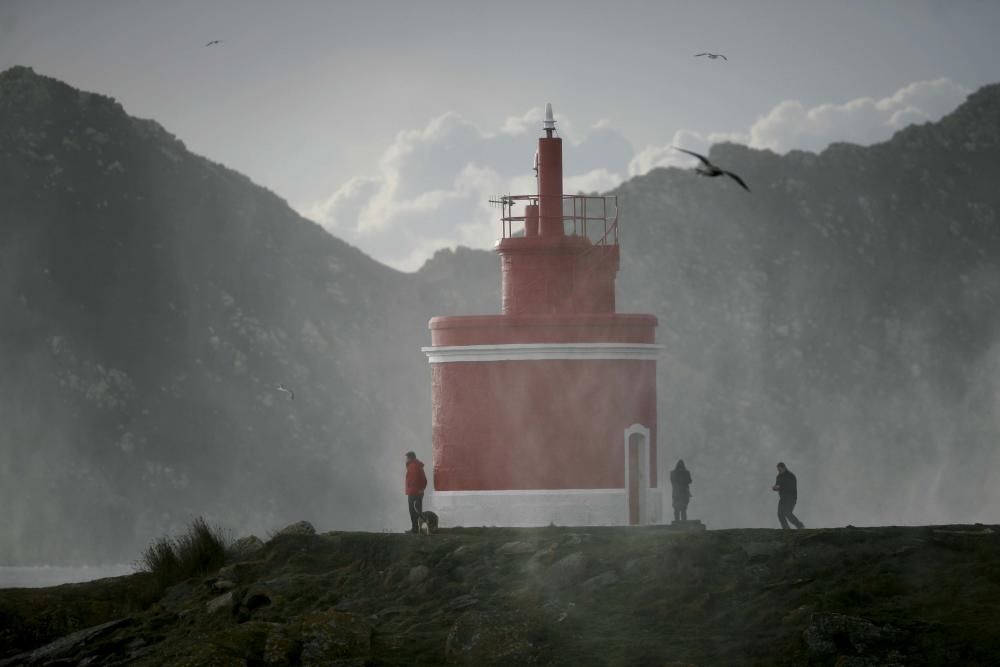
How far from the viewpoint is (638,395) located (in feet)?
91.1

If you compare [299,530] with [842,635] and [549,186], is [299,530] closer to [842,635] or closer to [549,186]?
[549,186]

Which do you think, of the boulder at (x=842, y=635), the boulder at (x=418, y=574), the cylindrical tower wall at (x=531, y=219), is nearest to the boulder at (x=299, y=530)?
the boulder at (x=418, y=574)

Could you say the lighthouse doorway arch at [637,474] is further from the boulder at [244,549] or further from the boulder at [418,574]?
the boulder at [244,549]

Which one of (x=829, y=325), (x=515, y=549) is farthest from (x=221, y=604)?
(x=829, y=325)

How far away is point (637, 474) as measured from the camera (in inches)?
1091

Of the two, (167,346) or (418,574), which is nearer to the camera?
(418,574)

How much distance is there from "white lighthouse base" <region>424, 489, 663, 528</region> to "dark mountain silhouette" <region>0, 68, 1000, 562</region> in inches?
2222

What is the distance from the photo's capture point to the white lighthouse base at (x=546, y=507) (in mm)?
27375

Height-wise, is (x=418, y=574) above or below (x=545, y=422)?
below

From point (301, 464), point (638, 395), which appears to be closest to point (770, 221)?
point (301, 464)

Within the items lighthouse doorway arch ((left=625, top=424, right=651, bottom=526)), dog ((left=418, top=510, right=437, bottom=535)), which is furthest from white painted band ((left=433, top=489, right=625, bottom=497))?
dog ((left=418, top=510, right=437, bottom=535))

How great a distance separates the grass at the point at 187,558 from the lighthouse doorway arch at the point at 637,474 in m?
7.08

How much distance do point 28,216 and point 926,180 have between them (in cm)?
5971

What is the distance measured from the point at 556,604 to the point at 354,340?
2841 inches
